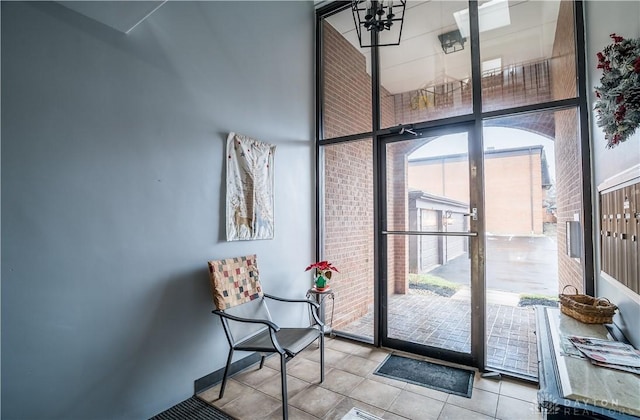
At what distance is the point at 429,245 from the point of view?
312 centimetres

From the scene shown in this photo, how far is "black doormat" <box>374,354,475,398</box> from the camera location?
2.47m

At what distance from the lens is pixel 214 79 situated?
262 cm

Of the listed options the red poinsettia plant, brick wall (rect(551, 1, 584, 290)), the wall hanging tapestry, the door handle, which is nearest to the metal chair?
the wall hanging tapestry

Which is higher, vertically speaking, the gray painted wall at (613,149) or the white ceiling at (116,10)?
the white ceiling at (116,10)

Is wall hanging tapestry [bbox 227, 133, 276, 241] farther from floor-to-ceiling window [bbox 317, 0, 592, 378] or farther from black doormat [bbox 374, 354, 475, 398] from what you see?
black doormat [bbox 374, 354, 475, 398]

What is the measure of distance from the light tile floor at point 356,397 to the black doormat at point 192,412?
6cm

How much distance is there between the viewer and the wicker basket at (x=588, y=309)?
73.1 inches

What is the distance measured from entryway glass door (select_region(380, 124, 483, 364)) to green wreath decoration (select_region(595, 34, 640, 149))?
4.51ft

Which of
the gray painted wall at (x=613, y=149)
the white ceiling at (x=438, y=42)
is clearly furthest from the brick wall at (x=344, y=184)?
the gray painted wall at (x=613, y=149)

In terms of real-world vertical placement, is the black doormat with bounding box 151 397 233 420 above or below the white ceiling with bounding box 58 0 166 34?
below

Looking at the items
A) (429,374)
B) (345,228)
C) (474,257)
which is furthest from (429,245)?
(429,374)

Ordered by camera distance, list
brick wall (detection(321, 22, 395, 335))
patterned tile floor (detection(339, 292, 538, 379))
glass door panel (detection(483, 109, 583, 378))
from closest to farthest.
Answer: glass door panel (detection(483, 109, 583, 378)) < patterned tile floor (detection(339, 292, 538, 379)) < brick wall (detection(321, 22, 395, 335))

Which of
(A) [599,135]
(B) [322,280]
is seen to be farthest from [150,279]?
(A) [599,135]

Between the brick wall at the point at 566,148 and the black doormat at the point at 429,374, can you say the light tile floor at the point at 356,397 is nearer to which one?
the black doormat at the point at 429,374
